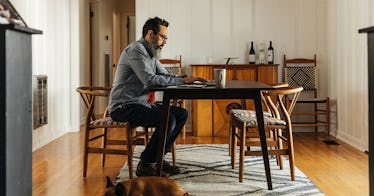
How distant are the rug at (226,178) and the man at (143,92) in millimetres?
277

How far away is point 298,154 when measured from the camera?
4.08m

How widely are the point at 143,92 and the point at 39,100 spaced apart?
6.14ft

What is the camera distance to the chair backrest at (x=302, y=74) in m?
5.62

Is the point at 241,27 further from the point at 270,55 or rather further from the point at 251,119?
the point at 251,119

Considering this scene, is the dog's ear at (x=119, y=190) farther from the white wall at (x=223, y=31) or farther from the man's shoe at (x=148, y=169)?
the white wall at (x=223, y=31)

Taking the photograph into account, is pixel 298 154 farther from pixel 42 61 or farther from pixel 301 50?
pixel 42 61

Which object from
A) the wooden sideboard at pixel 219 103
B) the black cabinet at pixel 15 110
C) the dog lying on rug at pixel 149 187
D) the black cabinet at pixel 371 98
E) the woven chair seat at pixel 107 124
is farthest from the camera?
the wooden sideboard at pixel 219 103

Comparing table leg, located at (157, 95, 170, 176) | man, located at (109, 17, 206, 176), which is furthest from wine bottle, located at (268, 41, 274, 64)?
table leg, located at (157, 95, 170, 176)

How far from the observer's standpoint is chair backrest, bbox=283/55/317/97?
18.4ft

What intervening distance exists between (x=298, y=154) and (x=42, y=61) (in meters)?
2.89

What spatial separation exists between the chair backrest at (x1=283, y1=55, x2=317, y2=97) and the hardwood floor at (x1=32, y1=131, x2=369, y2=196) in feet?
3.09

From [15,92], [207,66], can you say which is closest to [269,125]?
[15,92]

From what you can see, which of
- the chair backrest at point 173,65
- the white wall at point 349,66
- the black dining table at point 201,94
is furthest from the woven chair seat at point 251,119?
the chair backrest at point 173,65

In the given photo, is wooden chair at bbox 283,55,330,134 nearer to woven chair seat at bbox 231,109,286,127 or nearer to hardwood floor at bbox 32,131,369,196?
hardwood floor at bbox 32,131,369,196
